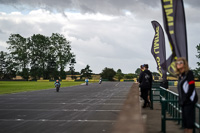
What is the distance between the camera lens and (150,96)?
39.1 ft

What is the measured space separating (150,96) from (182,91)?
7102 millimetres

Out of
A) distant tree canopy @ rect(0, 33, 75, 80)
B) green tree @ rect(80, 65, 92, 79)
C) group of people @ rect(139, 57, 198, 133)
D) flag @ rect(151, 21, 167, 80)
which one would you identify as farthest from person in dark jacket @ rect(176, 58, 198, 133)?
green tree @ rect(80, 65, 92, 79)

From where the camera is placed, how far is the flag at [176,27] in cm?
754

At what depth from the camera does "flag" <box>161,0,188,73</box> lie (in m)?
7.54

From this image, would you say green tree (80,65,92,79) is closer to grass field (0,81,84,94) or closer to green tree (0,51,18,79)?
green tree (0,51,18,79)

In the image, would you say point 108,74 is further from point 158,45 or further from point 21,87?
point 158,45

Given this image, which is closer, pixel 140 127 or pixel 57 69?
pixel 140 127

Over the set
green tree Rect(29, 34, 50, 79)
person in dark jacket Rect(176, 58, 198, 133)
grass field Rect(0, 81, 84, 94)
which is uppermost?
green tree Rect(29, 34, 50, 79)

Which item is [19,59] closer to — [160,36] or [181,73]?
[160,36]

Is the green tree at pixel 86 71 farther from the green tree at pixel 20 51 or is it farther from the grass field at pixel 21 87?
the grass field at pixel 21 87

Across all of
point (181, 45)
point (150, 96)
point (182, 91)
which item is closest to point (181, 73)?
point (182, 91)

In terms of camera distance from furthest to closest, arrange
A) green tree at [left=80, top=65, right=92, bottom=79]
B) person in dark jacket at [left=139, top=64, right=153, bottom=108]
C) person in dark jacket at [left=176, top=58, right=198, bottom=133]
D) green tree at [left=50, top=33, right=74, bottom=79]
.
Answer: green tree at [left=80, top=65, right=92, bottom=79], green tree at [left=50, top=33, right=74, bottom=79], person in dark jacket at [left=139, top=64, right=153, bottom=108], person in dark jacket at [left=176, top=58, right=198, bottom=133]

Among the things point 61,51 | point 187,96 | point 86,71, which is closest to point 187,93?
point 187,96

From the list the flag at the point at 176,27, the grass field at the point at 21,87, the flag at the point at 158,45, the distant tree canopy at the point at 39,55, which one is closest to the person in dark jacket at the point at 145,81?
the flag at the point at 176,27
